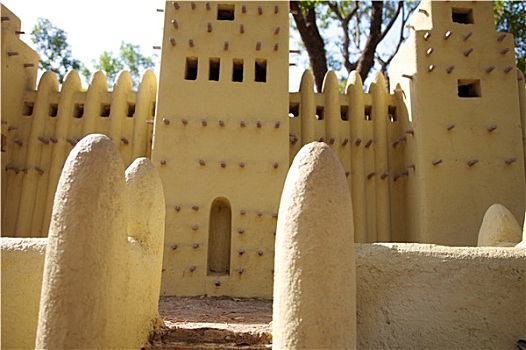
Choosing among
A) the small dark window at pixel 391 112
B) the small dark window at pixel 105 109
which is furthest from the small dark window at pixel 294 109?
the small dark window at pixel 105 109

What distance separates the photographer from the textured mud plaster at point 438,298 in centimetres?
470

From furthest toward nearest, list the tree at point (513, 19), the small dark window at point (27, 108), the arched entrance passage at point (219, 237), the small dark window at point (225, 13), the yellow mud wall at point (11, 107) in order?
1. the tree at point (513, 19)
2. the small dark window at point (225, 13)
3. the small dark window at point (27, 108)
4. the yellow mud wall at point (11, 107)
5. the arched entrance passage at point (219, 237)

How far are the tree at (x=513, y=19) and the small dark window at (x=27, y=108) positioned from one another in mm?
15584

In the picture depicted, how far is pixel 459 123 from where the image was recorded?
437 inches

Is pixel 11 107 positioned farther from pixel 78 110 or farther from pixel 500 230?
pixel 500 230

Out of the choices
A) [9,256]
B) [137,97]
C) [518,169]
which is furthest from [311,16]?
[9,256]

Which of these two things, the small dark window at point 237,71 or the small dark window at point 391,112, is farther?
the small dark window at point 391,112

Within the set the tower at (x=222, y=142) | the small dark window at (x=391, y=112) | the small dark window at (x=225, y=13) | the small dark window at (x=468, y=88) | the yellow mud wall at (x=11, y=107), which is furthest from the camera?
the small dark window at (x=391, y=112)

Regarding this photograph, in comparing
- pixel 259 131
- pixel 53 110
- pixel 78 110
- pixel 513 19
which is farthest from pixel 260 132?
pixel 513 19

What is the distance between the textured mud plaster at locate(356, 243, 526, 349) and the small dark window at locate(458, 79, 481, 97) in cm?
743

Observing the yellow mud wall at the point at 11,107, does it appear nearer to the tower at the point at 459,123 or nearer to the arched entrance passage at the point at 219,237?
the arched entrance passage at the point at 219,237

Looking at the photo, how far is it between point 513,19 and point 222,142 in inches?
528

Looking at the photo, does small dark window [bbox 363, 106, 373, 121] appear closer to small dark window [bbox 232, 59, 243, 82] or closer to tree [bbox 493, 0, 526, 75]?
small dark window [bbox 232, 59, 243, 82]

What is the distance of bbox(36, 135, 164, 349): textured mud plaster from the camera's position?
4.00m
